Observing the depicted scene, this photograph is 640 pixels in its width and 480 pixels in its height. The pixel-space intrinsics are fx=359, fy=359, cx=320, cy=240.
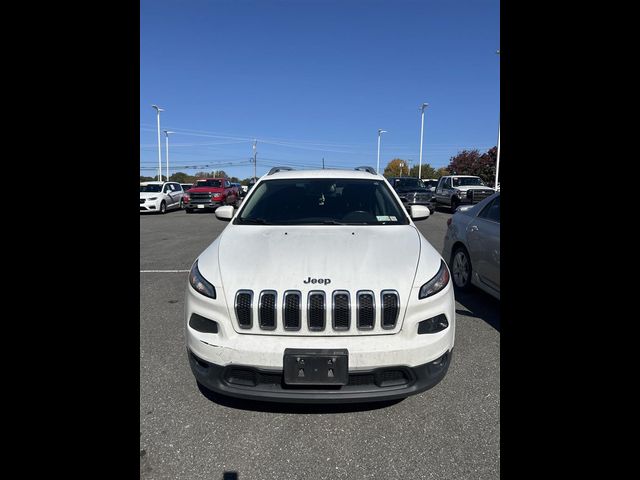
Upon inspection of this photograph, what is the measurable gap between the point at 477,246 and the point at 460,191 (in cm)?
1419

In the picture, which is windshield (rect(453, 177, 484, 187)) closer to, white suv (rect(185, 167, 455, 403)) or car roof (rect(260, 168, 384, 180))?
car roof (rect(260, 168, 384, 180))

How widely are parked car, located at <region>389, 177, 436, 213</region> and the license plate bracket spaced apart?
15917 mm

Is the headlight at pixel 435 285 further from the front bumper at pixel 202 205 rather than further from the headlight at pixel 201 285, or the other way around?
the front bumper at pixel 202 205

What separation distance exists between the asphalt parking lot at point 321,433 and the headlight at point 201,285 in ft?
2.69

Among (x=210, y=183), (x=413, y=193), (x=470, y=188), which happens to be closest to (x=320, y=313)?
(x=470, y=188)

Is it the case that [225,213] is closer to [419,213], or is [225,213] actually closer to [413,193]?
[419,213]

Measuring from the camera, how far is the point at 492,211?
445 cm

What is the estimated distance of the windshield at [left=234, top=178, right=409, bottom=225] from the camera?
339cm

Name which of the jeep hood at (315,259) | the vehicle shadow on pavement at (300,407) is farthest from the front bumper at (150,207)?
the vehicle shadow on pavement at (300,407)

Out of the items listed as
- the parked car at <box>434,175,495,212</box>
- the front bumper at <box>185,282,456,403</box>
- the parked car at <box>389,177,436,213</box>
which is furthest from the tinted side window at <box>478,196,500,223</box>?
the parked car at <box>434,175,495,212</box>

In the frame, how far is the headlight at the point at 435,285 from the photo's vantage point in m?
2.24
